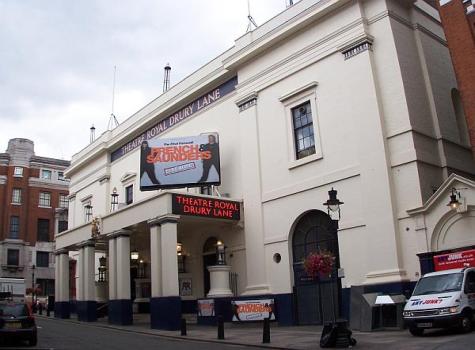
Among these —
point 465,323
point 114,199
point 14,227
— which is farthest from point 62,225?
point 465,323

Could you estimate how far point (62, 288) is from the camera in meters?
33.9

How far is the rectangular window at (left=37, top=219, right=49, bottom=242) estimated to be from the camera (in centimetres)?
6375

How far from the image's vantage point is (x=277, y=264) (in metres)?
23.5

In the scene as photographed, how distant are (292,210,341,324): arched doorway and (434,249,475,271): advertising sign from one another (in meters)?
4.05

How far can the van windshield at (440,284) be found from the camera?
A: 51.1ft

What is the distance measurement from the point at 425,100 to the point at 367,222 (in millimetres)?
5531

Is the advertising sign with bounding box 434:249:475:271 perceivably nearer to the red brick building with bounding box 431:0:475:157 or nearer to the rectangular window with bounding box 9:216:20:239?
the red brick building with bounding box 431:0:475:157

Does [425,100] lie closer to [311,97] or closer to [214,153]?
[311,97]

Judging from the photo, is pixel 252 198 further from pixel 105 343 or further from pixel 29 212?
pixel 29 212

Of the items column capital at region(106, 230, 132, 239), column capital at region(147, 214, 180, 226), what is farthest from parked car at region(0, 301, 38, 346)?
column capital at region(106, 230, 132, 239)

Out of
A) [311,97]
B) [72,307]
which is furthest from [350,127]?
[72,307]

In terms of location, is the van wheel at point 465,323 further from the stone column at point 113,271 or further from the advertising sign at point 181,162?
the stone column at point 113,271

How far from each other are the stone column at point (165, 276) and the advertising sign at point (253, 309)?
2.49 m

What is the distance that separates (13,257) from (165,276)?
4400cm
